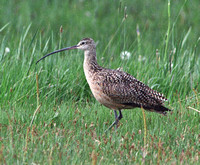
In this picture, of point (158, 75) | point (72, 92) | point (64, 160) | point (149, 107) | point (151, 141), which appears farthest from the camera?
point (158, 75)

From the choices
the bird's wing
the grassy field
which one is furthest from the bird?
the grassy field

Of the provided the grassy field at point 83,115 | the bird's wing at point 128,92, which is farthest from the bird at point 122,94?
the grassy field at point 83,115

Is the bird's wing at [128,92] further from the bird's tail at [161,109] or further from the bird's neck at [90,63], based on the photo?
the bird's neck at [90,63]

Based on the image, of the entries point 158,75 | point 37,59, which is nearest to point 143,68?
point 158,75

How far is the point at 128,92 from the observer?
6.37 m

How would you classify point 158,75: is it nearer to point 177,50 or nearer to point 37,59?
point 177,50

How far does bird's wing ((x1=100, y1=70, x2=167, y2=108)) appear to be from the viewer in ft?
20.7

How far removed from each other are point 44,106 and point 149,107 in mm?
1502

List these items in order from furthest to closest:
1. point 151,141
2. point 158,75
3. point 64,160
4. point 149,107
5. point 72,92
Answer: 1. point 158,75
2. point 72,92
3. point 149,107
4. point 151,141
5. point 64,160

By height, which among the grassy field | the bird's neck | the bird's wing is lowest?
the grassy field

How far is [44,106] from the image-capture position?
20.9 feet

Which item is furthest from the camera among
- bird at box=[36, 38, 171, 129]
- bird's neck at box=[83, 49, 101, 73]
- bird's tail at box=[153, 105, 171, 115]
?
bird's neck at box=[83, 49, 101, 73]

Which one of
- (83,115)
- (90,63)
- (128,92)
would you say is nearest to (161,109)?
(128,92)

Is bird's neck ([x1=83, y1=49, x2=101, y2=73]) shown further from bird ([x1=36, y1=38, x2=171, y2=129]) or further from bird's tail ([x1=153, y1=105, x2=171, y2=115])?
bird's tail ([x1=153, y1=105, x2=171, y2=115])
